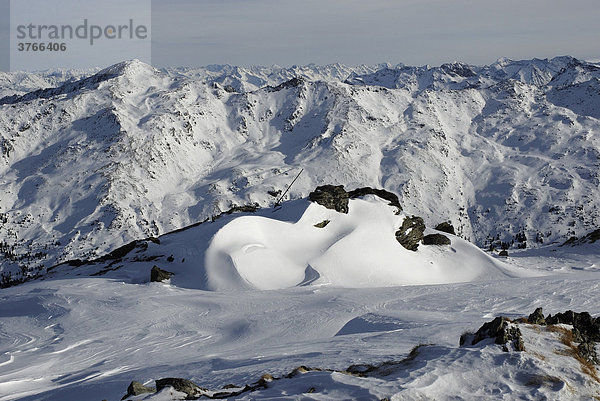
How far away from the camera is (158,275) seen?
160 feet

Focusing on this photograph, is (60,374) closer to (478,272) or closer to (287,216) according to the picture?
(287,216)

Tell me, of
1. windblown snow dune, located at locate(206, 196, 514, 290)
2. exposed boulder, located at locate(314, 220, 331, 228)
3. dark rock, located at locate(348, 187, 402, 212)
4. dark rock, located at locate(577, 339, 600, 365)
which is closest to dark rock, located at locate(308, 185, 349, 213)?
windblown snow dune, located at locate(206, 196, 514, 290)

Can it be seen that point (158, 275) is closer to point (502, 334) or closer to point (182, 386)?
point (182, 386)

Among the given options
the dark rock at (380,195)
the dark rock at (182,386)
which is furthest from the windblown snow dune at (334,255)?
the dark rock at (182,386)

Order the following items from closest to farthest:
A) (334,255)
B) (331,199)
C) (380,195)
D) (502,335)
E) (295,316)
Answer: (502,335), (295,316), (334,255), (331,199), (380,195)

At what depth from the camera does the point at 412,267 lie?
2403 inches

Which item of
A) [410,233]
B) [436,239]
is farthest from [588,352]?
[436,239]

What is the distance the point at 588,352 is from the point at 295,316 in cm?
2018

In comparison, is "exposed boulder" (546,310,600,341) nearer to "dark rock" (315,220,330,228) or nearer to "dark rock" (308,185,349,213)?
"dark rock" (315,220,330,228)

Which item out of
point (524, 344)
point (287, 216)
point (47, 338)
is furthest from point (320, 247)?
point (524, 344)

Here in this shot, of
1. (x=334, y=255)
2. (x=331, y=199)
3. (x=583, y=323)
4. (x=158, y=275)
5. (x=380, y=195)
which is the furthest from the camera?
(x=380, y=195)

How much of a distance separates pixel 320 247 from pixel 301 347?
35281mm

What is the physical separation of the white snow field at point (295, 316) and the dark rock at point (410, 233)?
4.89 ft

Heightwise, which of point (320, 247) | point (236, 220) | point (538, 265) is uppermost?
point (236, 220)
